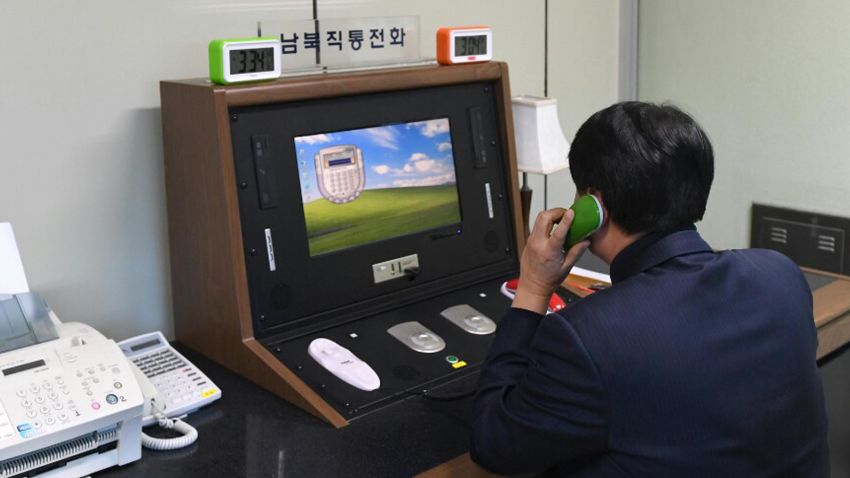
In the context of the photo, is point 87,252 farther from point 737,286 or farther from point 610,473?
point 737,286

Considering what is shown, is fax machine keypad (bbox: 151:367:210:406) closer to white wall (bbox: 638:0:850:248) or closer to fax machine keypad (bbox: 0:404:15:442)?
fax machine keypad (bbox: 0:404:15:442)

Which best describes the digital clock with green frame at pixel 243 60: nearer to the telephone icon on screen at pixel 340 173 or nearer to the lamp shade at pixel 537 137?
the telephone icon on screen at pixel 340 173

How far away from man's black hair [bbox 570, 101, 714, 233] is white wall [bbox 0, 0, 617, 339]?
3.04 feet

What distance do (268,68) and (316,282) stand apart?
1.34 ft

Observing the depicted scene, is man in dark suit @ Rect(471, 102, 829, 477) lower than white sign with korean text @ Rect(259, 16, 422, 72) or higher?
lower

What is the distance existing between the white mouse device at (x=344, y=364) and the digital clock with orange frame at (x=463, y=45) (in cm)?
69

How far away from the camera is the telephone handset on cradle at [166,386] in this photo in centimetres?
145


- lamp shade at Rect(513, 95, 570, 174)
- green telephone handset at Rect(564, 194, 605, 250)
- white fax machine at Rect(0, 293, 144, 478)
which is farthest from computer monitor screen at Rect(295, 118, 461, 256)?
green telephone handset at Rect(564, 194, 605, 250)

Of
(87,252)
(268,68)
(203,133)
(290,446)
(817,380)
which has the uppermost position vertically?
(268,68)

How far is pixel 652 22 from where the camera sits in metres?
2.81

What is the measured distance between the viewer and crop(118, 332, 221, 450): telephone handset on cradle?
4.76 ft

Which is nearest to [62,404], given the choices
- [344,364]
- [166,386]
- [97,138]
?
[166,386]

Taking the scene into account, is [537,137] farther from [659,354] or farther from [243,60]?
[659,354]

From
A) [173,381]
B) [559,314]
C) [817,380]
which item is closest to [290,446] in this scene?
[173,381]
